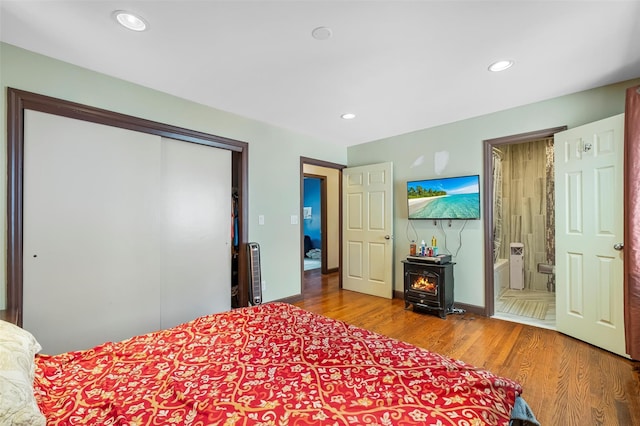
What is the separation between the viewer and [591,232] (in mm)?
2613

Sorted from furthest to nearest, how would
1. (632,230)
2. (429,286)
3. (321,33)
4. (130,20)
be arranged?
(429,286) < (632,230) < (321,33) < (130,20)

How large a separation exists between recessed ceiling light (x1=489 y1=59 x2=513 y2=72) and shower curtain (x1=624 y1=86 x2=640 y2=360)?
94 cm

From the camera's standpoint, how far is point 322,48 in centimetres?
207

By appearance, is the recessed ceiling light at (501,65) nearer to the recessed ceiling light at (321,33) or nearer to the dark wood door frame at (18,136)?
the recessed ceiling light at (321,33)

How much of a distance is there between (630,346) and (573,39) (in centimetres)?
233

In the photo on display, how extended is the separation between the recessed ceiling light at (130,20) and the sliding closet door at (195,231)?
123 centimetres

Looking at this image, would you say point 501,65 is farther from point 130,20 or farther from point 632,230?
point 130,20

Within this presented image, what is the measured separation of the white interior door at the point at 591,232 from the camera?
2424 millimetres

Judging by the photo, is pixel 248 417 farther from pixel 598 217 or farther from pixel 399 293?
pixel 399 293

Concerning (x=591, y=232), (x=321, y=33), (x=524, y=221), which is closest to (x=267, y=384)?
(x=321, y=33)

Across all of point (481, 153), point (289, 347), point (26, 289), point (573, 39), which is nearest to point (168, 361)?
point (289, 347)

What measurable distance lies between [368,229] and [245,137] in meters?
2.26

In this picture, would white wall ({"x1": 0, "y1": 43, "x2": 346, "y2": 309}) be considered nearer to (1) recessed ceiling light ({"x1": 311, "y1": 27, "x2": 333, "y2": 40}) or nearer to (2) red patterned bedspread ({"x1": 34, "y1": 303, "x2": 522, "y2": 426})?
(2) red patterned bedspread ({"x1": 34, "y1": 303, "x2": 522, "y2": 426})

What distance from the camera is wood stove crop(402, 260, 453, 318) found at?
11.2 feet
